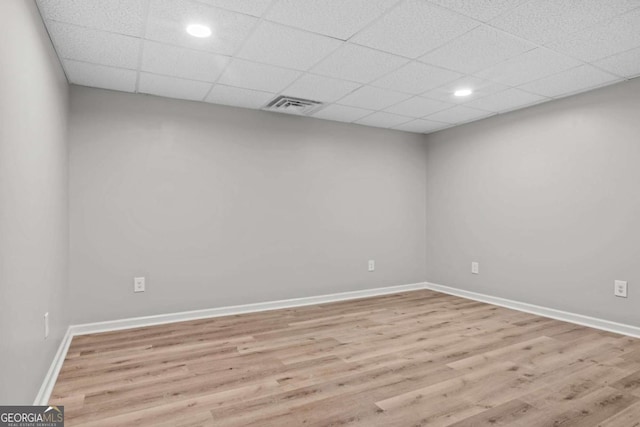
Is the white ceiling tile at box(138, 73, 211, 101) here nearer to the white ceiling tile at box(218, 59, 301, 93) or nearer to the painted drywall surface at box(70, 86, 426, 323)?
the painted drywall surface at box(70, 86, 426, 323)

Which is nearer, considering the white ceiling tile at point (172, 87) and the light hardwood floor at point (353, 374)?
the light hardwood floor at point (353, 374)

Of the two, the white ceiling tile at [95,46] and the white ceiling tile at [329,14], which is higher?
the white ceiling tile at [329,14]

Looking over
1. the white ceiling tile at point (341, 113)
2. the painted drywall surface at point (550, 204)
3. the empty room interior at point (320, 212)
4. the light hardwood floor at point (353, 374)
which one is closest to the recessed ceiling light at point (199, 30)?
the empty room interior at point (320, 212)

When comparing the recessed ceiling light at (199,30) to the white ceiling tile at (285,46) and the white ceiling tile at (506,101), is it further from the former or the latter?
the white ceiling tile at (506,101)

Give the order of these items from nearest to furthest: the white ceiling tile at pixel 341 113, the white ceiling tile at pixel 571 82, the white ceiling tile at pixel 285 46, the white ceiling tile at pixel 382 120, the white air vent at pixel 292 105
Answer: the white ceiling tile at pixel 285 46
the white ceiling tile at pixel 571 82
the white air vent at pixel 292 105
the white ceiling tile at pixel 341 113
the white ceiling tile at pixel 382 120

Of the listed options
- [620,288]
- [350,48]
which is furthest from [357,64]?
[620,288]

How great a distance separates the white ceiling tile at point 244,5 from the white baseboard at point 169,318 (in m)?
2.32

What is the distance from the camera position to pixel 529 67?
2.90 metres

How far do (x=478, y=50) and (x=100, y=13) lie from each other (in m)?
2.43

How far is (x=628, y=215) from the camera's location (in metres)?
3.21

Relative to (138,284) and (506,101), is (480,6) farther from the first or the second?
(138,284)

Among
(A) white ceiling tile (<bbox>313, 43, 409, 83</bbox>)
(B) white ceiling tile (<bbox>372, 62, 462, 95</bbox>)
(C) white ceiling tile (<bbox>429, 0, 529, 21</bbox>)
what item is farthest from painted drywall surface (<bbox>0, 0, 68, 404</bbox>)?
(B) white ceiling tile (<bbox>372, 62, 462, 95</bbox>)

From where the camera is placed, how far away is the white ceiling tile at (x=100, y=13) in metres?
2.03

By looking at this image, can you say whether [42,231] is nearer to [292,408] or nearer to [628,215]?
[292,408]
